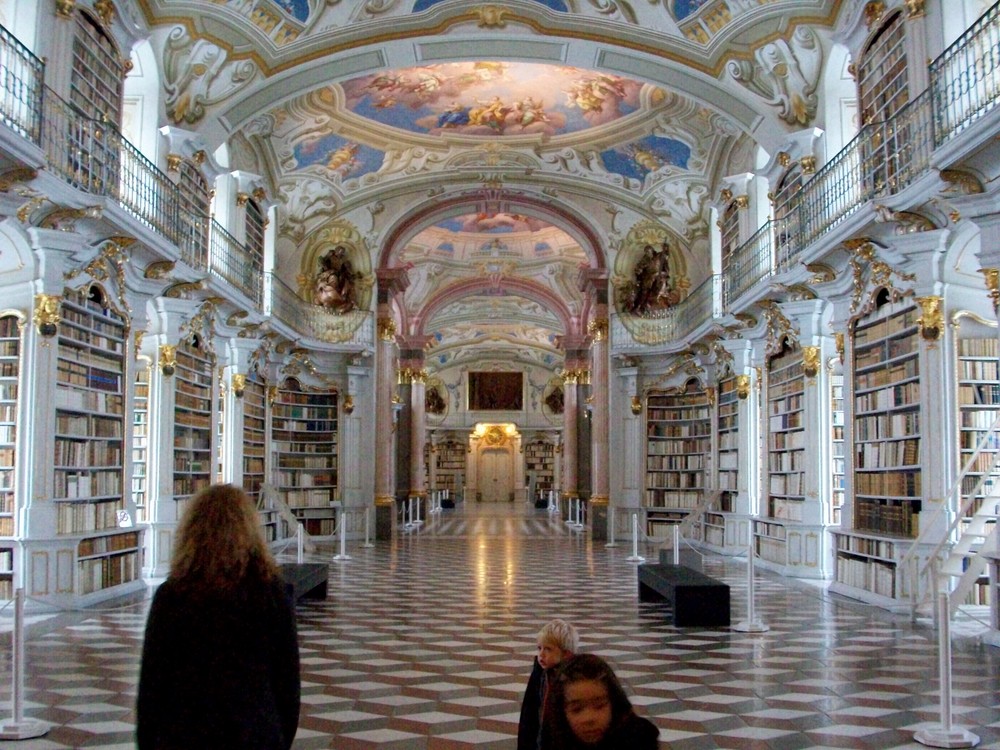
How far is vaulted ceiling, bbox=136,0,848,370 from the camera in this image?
13648 millimetres

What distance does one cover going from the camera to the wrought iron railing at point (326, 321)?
67.0 ft

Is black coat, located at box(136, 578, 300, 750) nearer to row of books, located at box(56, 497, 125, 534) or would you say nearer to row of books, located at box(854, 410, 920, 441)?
row of books, located at box(56, 497, 125, 534)

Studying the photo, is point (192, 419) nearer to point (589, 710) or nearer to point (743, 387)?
point (743, 387)

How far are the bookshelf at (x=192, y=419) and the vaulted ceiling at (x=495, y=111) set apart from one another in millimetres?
3030

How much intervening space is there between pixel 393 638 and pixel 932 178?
5998mm

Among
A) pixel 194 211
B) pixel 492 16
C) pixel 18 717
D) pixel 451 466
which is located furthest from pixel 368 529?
pixel 451 466

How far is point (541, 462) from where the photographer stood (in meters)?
48.8

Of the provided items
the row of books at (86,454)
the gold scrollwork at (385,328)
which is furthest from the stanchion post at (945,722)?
the gold scrollwork at (385,328)

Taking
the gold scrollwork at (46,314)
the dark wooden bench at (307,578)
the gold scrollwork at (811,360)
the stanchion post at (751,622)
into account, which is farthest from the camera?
the gold scrollwork at (811,360)

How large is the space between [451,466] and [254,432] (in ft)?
100

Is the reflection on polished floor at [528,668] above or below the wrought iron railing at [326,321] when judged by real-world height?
below

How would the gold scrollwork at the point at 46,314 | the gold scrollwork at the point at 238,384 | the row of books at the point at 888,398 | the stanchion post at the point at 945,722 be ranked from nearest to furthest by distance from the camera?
1. the stanchion post at the point at 945,722
2. the gold scrollwork at the point at 46,314
3. the row of books at the point at 888,398
4. the gold scrollwork at the point at 238,384

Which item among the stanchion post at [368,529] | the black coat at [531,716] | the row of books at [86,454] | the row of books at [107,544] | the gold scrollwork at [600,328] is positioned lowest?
the stanchion post at [368,529]

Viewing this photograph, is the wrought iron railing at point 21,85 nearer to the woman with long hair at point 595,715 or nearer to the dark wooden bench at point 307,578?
the dark wooden bench at point 307,578
